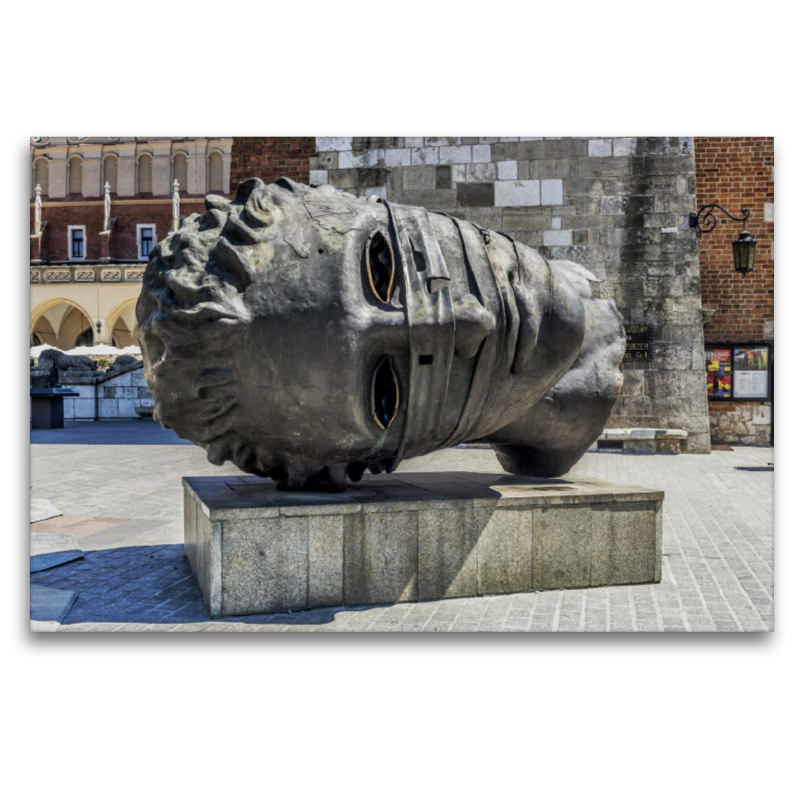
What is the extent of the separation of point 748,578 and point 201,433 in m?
2.82

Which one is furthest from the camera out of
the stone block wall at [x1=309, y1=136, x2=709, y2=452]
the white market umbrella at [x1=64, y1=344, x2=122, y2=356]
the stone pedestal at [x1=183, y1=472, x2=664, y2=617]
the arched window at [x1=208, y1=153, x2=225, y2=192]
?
the white market umbrella at [x1=64, y1=344, x2=122, y2=356]

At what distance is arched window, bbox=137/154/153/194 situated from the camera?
684 cm

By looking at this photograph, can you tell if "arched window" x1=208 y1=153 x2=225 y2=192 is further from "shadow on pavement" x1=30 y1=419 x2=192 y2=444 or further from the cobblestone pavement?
"shadow on pavement" x1=30 y1=419 x2=192 y2=444

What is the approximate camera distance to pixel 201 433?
11.2ft

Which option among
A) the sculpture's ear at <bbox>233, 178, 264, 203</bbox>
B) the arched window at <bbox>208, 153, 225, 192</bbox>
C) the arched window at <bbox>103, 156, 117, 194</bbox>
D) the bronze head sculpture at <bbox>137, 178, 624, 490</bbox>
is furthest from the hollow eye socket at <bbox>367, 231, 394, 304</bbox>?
the arched window at <bbox>103, 156, 117, 194</bbox>

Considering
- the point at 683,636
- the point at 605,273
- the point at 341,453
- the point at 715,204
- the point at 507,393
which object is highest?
the point at 715,204

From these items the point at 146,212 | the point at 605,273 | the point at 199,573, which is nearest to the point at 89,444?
the point at 146,212

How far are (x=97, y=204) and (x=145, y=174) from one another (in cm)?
94

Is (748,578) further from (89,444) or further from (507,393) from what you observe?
(89,444)

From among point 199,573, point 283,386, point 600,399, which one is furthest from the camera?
point 600,399

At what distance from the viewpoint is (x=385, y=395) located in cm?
344

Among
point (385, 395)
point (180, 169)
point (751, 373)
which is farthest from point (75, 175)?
point (751, 373)

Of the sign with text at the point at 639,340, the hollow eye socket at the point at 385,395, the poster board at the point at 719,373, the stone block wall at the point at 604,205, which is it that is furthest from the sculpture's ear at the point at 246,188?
the poster board at the point at 719,373

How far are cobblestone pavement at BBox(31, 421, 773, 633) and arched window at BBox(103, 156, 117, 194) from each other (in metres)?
2.56
